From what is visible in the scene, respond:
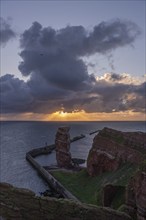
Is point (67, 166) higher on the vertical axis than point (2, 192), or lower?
Answer: lower

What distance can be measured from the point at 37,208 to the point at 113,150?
135 feet

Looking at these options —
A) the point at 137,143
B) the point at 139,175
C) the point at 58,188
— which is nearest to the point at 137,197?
the point at 139,175

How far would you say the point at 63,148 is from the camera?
356 feet

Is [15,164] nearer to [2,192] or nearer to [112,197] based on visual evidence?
[112,197]

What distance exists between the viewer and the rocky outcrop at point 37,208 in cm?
3697

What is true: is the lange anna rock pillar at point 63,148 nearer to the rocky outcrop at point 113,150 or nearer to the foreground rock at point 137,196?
the rocky outcrop at point 113,150

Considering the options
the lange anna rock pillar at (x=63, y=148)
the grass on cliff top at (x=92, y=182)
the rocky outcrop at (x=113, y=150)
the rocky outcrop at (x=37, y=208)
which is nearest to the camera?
the rocky outcrop at (x=37, y=208)

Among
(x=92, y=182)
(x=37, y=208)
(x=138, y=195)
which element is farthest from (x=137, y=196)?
(x=92, y=182)

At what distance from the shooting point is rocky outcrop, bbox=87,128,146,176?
69.2 m

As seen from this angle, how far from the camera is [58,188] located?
81500mm

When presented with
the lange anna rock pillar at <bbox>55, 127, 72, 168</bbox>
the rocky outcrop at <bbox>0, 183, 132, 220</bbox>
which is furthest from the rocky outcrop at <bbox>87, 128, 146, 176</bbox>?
the rocky outcrop at <bbox>0, 183, 132, 220</bbox>

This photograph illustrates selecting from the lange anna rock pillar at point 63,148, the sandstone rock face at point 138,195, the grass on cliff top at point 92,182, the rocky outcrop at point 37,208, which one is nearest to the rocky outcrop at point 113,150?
the grass on cliff top at point 92,182

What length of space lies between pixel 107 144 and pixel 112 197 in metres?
23.5

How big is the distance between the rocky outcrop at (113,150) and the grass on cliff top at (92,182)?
2076 mm
